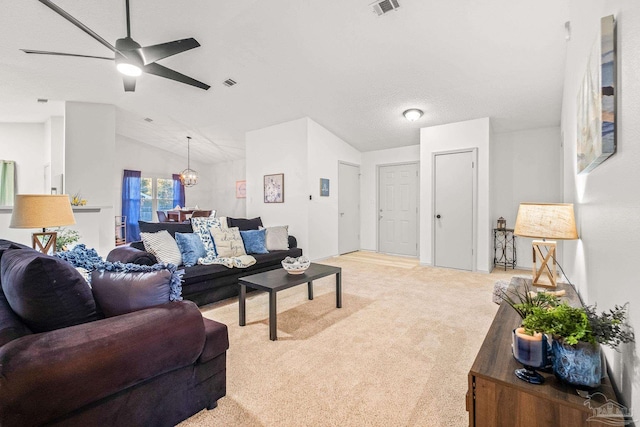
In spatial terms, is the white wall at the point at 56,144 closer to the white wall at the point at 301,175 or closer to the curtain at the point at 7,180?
the curtain at the point at 7,180

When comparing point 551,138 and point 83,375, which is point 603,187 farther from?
point 551,138

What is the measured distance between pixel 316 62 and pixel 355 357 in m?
3.48

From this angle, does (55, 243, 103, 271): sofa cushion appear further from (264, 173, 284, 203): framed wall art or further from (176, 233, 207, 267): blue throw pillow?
(264, 173, 284, 203): framed wall art

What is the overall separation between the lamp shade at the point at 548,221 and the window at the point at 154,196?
28.5ft

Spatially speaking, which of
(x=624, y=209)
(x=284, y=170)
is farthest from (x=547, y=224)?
(x=284, y=170)

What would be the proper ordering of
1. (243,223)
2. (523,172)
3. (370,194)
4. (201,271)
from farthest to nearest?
1. (370,194)
2. (523,172)
3. (243,223)
4. (201,271)

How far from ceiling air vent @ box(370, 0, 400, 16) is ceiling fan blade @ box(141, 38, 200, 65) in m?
1.74

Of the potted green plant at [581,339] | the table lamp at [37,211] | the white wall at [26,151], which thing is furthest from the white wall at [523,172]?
the white wall at [26,151]

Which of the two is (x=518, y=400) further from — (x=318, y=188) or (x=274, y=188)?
(x=274, y=188)

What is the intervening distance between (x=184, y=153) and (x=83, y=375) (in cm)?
849

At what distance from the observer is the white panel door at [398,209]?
6125 mm

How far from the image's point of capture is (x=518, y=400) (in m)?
1.00

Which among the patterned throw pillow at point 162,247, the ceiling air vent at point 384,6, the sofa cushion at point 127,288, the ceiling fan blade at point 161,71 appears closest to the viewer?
the sofa cushion at point 127,288

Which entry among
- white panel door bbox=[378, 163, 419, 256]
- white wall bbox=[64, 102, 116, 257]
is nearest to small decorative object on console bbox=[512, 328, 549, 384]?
white panel door bbox=[378, 163, 419, 256]
